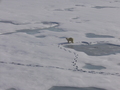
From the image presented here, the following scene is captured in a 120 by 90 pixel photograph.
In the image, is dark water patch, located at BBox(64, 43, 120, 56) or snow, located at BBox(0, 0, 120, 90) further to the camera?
dark water patch, located at BBox(64, 43, 120, 56)

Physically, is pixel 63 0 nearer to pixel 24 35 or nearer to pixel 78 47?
pixel 24 35

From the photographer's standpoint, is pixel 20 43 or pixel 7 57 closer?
pixel 7 57

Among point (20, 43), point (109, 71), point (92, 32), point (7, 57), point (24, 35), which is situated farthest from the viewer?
point (92, 32)

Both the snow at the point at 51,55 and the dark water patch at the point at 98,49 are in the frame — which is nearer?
the snow at the point at 51,55

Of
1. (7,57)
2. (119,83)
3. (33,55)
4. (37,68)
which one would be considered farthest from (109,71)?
(7,57)
